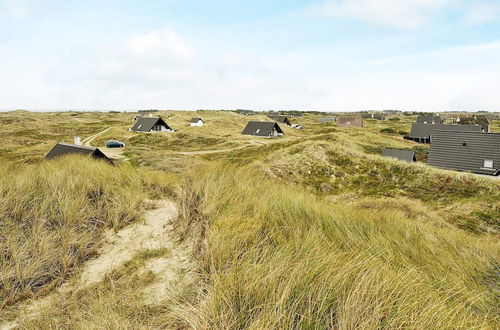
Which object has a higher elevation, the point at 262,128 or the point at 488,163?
the point at 262,128

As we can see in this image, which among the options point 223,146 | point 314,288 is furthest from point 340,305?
point 223,146

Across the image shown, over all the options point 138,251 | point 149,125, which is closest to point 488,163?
point 138,251

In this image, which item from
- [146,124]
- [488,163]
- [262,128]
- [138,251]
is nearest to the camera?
[138,251]

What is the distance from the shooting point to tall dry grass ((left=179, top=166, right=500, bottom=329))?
2.46m

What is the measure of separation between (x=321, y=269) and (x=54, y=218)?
5388 mm

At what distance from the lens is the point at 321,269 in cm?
301

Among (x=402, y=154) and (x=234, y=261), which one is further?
(x=402, y=154)

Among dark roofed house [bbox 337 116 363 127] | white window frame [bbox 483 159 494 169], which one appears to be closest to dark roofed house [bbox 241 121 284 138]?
white window frame [bbox 483 159 494 169]

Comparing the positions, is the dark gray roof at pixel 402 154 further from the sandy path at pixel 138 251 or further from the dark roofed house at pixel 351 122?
the dark roofed house at pixel 351 122

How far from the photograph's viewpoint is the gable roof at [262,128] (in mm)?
68812

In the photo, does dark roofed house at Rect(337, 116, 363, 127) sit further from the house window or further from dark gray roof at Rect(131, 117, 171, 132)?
the house window

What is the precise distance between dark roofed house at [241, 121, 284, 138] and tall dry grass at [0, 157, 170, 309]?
200 ft

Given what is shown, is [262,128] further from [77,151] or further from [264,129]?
[77,151]

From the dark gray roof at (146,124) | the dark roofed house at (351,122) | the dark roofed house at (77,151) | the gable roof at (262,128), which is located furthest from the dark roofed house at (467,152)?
the dark roofed house at (351,122)
